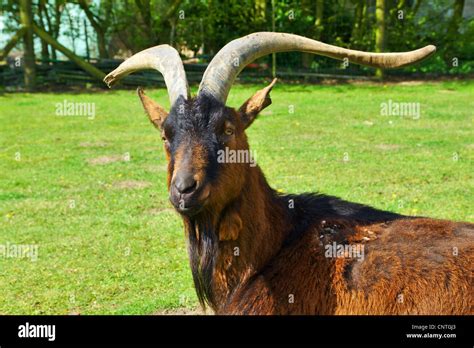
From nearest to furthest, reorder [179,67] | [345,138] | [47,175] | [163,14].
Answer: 1. [179,67]
2. [47,175]
3. [345,138]
4. [163,14]

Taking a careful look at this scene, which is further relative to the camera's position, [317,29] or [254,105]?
[317,29]

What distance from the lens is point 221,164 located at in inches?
185

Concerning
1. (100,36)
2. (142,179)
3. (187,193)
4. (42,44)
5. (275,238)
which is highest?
(100,36)

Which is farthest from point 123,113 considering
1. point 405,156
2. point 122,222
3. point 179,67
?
point 179,67

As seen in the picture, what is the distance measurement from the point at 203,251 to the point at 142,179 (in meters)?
7.52

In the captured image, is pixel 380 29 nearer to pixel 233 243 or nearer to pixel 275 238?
pixel 275 238

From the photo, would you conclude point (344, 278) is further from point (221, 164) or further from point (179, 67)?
point (179, 67)

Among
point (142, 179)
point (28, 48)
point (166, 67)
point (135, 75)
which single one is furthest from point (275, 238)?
point (28, 48)

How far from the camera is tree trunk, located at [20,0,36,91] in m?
25.7

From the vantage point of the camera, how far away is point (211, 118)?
15.9 feet

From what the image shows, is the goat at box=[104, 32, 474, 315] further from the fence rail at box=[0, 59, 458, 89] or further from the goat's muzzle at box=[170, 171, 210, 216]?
the fence rail at box=[0, 59, 458, 89]

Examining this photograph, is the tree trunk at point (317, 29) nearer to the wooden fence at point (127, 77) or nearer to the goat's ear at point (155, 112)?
the wooden fence at point (127, 77)

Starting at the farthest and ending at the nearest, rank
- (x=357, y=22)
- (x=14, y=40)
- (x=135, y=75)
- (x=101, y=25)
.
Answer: (x=101, y=25) → (x=357, y=22) → (x=135, y=75) → (x=14, y=40)
